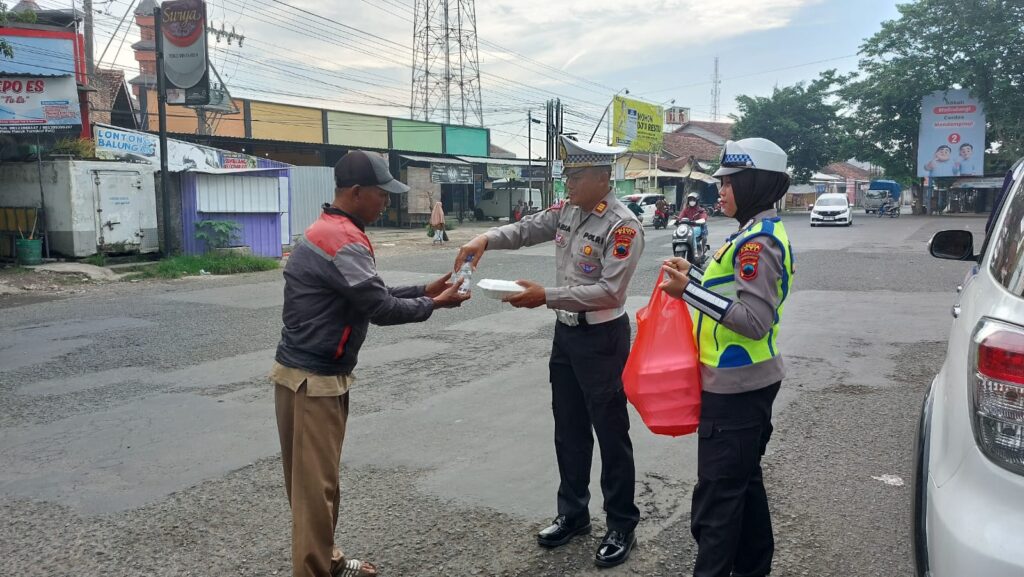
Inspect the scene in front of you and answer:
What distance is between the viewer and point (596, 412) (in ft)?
11.1

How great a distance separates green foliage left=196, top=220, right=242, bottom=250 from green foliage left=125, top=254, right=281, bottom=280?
0.71 m

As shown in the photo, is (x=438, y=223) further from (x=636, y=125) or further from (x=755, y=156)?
(x=636, y=125)

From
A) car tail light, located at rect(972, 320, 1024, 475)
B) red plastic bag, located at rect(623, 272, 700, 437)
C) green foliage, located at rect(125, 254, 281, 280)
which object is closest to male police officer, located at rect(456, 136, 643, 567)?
red plastic bag, located at rect(623, 272, 700, 437)

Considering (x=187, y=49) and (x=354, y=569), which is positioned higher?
(x=187, y=49)

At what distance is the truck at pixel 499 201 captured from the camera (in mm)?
39875

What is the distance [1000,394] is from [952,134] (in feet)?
163

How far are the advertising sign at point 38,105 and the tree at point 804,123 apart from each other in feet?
143

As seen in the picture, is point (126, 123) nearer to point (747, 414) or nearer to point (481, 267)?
point (481, 267)

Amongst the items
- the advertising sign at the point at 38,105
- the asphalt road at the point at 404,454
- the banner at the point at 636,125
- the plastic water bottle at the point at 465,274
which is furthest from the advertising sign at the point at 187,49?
the banner at the point at 636,125

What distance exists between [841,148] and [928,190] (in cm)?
584

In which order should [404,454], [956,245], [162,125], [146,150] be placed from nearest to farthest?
[956,245], [404,454], [162,125], [146,150]

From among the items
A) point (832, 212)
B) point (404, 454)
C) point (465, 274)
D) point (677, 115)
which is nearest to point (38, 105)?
point (404, 454)

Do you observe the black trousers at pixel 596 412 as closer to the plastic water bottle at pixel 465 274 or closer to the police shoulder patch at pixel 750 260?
the plastic water bottle at pixel 465 274

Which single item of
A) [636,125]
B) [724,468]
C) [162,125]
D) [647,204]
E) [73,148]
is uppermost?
[636,125]
